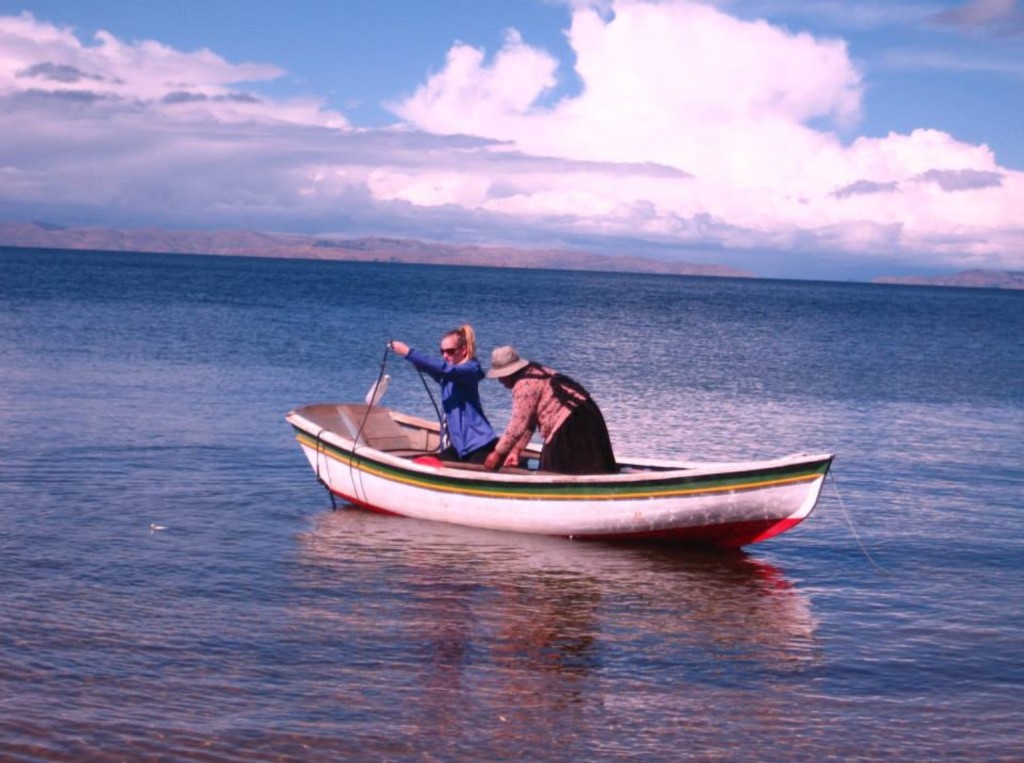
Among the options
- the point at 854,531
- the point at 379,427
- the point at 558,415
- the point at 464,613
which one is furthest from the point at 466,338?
the point at 854,531

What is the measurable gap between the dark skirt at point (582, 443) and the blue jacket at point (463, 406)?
1.37 metres

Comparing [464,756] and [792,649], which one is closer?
[464,756]

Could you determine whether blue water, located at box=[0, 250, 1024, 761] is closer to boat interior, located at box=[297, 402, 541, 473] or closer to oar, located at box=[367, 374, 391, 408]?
boat interior, located at box=[297, 402, 541, 473]

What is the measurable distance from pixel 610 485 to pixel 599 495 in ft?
0.57

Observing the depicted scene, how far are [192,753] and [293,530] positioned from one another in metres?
6.59

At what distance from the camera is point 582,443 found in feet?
41.6

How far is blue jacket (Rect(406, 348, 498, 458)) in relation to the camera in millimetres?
13484

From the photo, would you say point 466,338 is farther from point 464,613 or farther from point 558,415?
point 464,613

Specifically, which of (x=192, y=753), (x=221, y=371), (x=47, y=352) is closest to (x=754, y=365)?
(x=221, y=371)

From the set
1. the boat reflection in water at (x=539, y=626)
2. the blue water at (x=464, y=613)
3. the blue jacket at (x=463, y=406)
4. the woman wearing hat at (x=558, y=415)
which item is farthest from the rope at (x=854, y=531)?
the blue jacket at (x=463, y=406)

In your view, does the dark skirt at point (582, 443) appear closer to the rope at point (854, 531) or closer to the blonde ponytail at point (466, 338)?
the blonde ponytail at point (466, 338)

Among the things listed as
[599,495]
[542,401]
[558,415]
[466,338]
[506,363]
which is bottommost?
[599,495]

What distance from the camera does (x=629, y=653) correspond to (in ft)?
29.8

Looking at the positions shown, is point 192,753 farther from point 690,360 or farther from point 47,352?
point 690,360
